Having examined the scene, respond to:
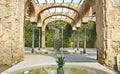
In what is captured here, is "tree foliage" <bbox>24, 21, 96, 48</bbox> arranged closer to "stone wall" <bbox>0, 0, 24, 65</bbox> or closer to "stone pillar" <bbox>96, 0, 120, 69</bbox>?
"stone wall" <bbox>0, 0, 24, 65</bbox>

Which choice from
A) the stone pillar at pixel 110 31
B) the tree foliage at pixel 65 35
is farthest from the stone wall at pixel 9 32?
the tree foliage at pixel 65 35

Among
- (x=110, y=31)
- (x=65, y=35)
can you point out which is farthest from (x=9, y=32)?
(x=65, y=35)

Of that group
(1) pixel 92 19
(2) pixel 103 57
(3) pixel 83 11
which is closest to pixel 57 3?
(3) pixel 83 11

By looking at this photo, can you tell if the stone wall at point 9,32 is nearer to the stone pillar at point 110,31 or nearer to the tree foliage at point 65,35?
the stone pillar at point 110,31

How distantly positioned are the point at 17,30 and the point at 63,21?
16.6 m

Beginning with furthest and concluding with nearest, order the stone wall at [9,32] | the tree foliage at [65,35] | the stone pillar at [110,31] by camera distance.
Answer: the tree foliage at [65,35]
the stone wall at [9,32]
the stone pillar at [110,31]

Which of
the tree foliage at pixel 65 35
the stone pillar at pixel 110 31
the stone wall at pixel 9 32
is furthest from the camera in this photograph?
the tree foliage at pixel 65 35

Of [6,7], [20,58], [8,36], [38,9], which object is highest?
[38,9]

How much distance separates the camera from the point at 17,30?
7715mm

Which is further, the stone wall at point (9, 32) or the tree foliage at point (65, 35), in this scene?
the tree foliage at point (65, 35)

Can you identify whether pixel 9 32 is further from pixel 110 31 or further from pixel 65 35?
pixel 65 35

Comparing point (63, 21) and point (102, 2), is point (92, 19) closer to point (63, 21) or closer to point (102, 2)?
point (63, 21)

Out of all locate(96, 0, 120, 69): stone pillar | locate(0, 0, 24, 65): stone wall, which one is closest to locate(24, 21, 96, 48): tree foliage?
locate(0, 0, 24, 65): stone wall

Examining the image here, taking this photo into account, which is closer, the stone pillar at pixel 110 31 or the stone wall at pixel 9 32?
the stone pillar at pixel 110 31
